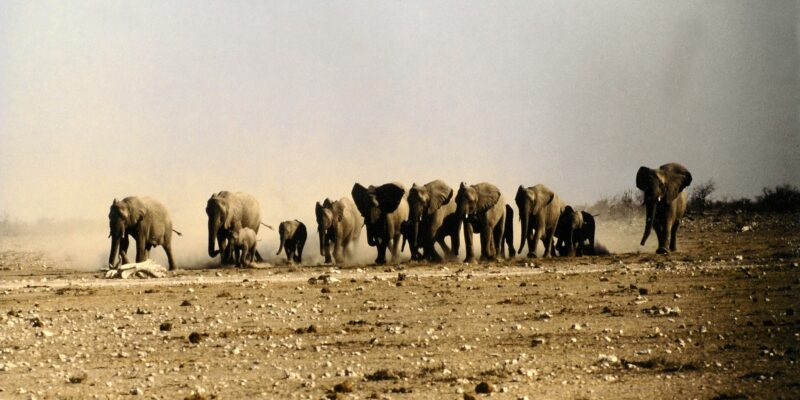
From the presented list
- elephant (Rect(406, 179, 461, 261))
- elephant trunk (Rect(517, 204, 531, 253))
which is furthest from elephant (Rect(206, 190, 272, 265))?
elephant trunk (Rect(517, 204, 531, 253))

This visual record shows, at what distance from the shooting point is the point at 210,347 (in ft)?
63.1

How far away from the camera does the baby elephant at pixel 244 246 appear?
45.1 meters

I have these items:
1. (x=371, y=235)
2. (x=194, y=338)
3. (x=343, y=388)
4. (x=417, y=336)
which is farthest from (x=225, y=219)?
(x=343, y=388)

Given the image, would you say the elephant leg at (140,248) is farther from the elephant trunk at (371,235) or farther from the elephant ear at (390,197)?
the elephant ear at (390,197)

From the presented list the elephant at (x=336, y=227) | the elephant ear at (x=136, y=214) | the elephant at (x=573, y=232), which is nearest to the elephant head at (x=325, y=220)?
the elephant at (x=336, y=227)

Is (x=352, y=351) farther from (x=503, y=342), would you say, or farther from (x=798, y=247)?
(x=798, y=247)

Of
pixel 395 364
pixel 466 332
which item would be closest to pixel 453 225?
pixel 466 332

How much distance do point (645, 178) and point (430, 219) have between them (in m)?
9.03

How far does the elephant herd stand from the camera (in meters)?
44.5

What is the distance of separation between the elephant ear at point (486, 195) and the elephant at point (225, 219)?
34.4 feet

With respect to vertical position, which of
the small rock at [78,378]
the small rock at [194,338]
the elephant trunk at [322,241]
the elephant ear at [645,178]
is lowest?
the small rock at [78,378]

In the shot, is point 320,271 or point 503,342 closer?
point 503,342

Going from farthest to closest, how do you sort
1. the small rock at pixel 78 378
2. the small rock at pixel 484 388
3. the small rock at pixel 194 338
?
the small rock at pixel 194 338
the small rock at pixel 78 378
the small rock at pixel 484 388

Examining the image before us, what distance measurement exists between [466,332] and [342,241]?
101ft
